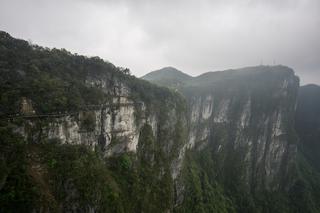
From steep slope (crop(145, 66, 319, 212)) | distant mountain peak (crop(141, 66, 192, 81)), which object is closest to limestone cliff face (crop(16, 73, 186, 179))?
steep slope (crop(145, 66, 319, 212))

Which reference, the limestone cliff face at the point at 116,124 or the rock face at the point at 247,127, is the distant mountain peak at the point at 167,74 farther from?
the limestone cliff face at the point at 116,124

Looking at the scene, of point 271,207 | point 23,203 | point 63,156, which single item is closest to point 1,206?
point 23,203

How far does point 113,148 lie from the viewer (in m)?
37.1

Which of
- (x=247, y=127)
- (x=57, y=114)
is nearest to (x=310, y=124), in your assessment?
(x=247, y=127)

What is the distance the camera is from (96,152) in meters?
33.7

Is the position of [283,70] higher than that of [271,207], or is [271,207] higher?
[283,70]

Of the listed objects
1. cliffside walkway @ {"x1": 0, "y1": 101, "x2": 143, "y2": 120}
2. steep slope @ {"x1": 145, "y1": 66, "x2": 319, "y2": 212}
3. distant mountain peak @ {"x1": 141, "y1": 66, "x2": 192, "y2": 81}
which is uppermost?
distant mountain peak @ {"x1": 141, "y1": 66, "x2": 192, "y2": 81}

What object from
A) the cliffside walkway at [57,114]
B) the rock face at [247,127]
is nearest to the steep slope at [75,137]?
the cliffside walkway at [57,114]

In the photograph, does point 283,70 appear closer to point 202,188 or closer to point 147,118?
point 202,188

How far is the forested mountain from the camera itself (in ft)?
81.2

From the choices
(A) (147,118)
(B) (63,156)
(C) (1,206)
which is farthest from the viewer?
(A) (147,118)

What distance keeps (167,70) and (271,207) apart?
85.8m

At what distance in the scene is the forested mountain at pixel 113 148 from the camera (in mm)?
24736

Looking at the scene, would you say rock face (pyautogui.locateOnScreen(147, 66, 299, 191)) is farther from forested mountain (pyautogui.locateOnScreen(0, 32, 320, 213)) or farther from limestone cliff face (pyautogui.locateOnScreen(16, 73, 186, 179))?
limestone cliff face (pyautogui.locateOnScreen(16, 73, 186, 179))
